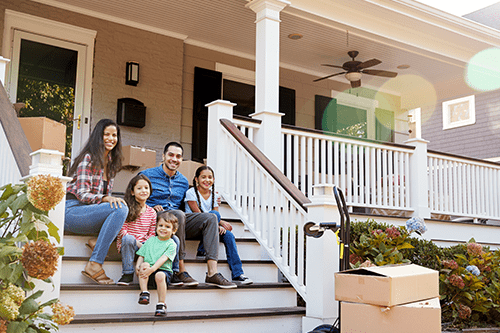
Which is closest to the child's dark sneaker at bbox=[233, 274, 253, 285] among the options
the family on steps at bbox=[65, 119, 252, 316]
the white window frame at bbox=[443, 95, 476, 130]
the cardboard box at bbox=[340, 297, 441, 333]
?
the family on steps at bbox=[65, 119, 252, 316]

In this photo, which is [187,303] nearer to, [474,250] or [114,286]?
[114,286]

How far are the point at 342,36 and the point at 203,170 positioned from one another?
428cm

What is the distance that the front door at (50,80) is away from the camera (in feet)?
20.2

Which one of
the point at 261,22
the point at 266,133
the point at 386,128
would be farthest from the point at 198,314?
the point at 386,128

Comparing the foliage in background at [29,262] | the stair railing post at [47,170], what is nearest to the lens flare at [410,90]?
the stair railing post at [47,170]

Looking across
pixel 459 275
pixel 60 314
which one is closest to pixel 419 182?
pixel 459 275

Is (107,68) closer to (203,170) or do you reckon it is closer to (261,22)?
(261,22)

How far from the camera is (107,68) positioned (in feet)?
22.1

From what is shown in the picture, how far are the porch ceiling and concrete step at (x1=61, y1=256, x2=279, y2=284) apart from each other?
318 centimetres

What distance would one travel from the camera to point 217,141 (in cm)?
519

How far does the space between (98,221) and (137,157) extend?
2852 mm

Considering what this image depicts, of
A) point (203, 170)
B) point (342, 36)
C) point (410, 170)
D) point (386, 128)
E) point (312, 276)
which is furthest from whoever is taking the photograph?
point (386, 128)

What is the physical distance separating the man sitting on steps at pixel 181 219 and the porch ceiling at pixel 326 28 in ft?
9.02

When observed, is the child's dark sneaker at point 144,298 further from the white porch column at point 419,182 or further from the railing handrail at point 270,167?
the white porch column at point 419,182
